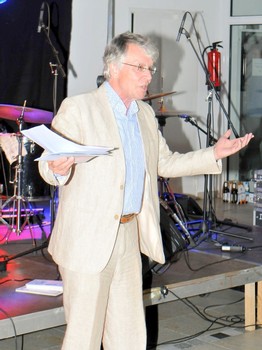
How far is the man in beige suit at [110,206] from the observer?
→ 8.88ft

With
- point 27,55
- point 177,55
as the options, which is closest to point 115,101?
point 27,55

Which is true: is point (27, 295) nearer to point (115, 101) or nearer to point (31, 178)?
point (115, 101)

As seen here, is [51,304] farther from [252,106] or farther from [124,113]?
[252,106]

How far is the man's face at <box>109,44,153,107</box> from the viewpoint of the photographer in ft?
9.09

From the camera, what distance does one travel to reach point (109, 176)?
2721 millimetres

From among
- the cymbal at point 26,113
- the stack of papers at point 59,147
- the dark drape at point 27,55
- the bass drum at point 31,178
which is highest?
the dark drape at point 27,55

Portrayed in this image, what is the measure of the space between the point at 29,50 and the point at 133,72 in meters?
4.90

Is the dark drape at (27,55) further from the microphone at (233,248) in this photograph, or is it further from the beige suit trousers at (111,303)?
the beige suit trousers at (111,303)

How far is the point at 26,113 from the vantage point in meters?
5.44

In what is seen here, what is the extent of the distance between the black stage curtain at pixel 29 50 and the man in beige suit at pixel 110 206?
4.50 metres

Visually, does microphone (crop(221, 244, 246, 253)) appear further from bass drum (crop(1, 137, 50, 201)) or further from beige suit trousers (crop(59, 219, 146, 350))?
beige suit trousers (crop(59, 219, 146, 350))

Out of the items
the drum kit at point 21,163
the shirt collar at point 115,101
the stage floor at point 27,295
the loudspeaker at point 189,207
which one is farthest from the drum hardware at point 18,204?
the shirt collar at point 115,101

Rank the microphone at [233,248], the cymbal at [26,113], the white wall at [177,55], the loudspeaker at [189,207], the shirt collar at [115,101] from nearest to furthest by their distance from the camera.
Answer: the shirt collar at [115,101] < the microphone at [233,248] < the cymbal at [26,113] < the loudspeaker at [189,207] < the white wall at [177,55]

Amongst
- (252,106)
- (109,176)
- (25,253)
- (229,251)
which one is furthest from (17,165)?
(252,106)
